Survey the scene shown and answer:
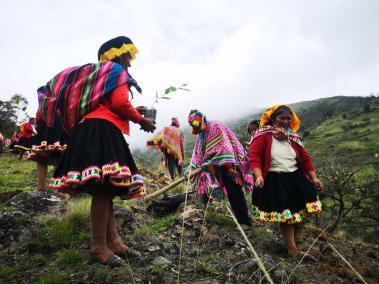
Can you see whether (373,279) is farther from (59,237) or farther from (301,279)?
(59,237)

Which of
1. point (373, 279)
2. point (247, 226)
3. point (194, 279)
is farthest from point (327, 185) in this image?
point (194, 279)

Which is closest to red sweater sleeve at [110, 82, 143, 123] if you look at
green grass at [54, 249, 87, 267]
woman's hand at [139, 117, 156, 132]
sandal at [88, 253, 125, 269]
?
woman's hand at [139, 117, 156, 132]

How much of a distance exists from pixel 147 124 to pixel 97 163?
54 centimetres

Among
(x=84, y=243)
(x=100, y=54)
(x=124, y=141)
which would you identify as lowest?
(x=84, y=243)

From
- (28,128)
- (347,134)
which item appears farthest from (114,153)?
(347,134)

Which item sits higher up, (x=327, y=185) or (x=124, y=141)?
(x=124, y=141)

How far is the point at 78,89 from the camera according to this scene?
8.31 feet

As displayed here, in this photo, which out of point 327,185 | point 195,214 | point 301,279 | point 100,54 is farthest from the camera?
point 327,185

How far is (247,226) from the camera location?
410cm

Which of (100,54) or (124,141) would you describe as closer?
(124,141)

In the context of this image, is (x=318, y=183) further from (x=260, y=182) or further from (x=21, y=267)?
(x=21, y=267)

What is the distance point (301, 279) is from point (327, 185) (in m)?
4.10

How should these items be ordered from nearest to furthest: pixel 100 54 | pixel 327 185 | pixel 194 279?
1. pixel 194 279
2. pixel 100 54
3. pixel 327 185

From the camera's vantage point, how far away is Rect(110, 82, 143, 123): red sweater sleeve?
8.04 feet
